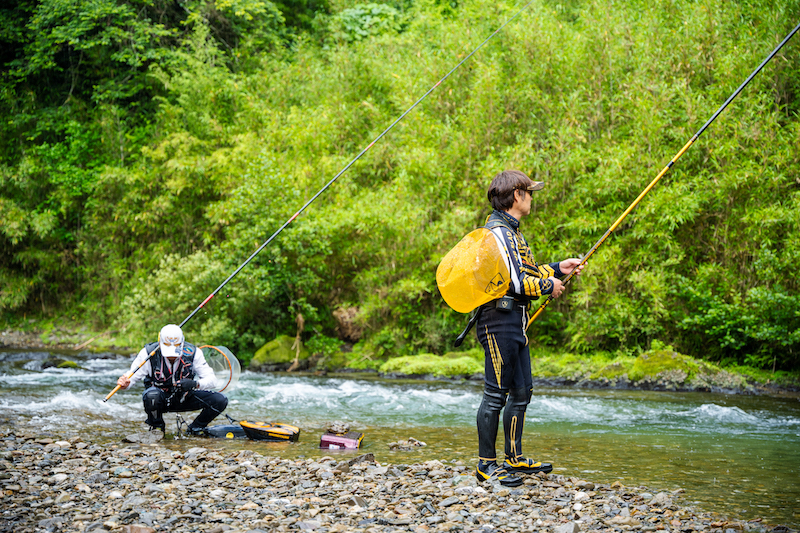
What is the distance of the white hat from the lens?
531 centimetres

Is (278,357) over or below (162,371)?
below

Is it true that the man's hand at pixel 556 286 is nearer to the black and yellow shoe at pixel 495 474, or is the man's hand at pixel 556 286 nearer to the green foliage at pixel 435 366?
the black and yellow shoe at pixel 495 474

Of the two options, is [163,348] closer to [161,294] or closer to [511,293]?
[511,293]

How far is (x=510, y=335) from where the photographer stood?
376 cm

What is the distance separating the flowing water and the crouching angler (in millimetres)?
329

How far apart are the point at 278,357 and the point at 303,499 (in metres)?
9.79

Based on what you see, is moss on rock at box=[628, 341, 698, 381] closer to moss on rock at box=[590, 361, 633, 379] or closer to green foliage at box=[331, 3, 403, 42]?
moss on rock at box=[590, 361, 633, 379]

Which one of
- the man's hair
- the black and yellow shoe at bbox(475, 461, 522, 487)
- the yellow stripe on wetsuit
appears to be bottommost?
the black and yellow shoe at bbox(475, 461, 522, 487)

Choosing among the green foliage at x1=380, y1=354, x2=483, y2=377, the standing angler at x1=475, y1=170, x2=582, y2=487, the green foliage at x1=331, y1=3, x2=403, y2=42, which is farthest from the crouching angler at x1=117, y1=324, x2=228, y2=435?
the green foliage at x1=331, y1=3, x2=403, y2=42

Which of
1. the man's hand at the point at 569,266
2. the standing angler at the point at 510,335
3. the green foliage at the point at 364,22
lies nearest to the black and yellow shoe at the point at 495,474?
the standing angler at the point at 510,335

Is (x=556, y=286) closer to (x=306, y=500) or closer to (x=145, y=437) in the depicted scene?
(x=306, y=500)

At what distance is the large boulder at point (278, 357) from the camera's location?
42.0ft

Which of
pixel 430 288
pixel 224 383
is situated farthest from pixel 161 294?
pixel 224 383

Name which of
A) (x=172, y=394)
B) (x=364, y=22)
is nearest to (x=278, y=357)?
(x=172, y=394)
